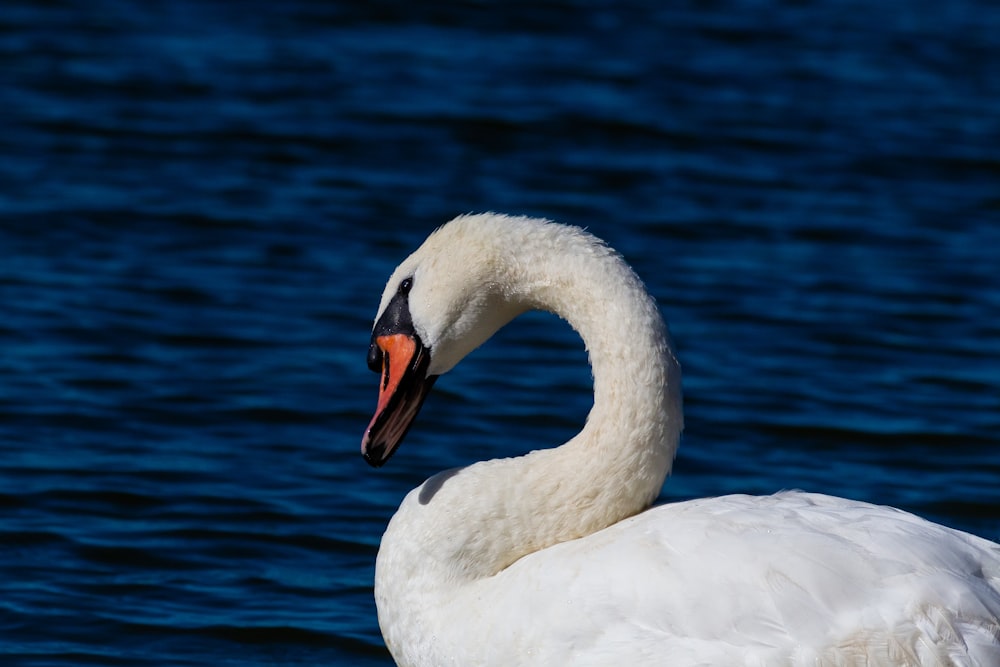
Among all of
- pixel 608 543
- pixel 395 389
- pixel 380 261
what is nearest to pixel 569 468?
pixel 608 543

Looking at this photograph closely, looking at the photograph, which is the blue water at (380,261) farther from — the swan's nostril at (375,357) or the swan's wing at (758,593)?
the swan's wing at (758,593)

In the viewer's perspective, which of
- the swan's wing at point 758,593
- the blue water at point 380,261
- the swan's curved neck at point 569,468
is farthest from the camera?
the blue water at point 380,261

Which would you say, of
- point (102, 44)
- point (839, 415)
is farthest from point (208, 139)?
point (839, 415)

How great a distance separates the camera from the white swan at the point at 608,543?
199 inches

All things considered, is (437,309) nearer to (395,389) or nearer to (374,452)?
(395,389)

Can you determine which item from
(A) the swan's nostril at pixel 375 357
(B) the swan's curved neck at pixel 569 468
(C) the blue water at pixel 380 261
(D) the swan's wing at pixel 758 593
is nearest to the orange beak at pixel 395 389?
(A) the swan's nostril at pixel 375 357

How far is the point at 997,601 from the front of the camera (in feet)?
16.8

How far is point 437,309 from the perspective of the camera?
5867mm

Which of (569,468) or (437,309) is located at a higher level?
(437,309)

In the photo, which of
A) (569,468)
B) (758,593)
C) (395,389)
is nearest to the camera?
(758,593)

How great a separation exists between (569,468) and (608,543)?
0.43m

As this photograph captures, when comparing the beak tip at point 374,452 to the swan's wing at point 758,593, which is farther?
the beak tip at point 374,452

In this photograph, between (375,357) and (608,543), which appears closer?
(608,543)

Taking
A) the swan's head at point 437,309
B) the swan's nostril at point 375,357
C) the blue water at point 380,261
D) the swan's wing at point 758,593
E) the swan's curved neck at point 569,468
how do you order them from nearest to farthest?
the swan's wing at point 758,593 < the swan's curved neck at point 569,468 < the swan's head at point 437,309 < the swan's nostril at point 375,357 < the blue water at point 380,261
